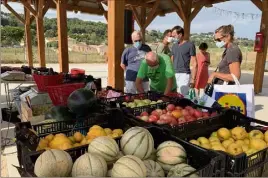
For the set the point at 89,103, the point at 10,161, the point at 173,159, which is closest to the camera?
the point at 173,159

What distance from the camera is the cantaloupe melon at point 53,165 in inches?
47.2

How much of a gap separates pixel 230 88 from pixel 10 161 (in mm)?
2710

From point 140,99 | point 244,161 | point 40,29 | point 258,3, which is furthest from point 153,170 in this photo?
point 40,29

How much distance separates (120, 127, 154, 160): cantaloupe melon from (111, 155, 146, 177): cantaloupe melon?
157mm

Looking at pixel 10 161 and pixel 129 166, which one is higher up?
pixel 129 166

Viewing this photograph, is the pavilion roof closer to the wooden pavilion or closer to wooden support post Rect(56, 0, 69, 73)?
the wooden pavilion

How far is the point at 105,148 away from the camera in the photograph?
4.58 feet

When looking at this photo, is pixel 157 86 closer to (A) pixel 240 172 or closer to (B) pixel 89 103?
(B) pixel 89 103

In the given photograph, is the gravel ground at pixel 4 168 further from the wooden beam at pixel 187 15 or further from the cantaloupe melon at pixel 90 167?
the wooden beam at pixel 187 15

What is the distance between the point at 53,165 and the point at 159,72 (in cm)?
232

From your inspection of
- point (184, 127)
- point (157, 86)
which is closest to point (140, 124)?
point (184, 127)

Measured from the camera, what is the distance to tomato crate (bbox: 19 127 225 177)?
126 cm

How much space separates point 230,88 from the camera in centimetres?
282

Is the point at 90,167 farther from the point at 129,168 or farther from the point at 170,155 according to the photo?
the point at 170,155
